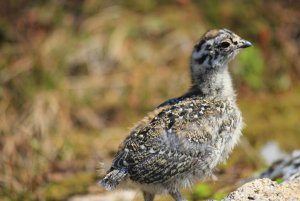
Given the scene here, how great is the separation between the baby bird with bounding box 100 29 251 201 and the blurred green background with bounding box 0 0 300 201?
1753 mm

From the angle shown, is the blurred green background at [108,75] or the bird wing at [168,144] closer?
the bird wing at [168,144]

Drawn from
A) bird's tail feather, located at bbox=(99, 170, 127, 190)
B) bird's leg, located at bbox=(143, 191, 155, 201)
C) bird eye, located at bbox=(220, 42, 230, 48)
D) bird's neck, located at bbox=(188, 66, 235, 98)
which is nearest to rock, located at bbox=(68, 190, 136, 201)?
bird's leg, located at bbox=(143, 191, 155, 201)

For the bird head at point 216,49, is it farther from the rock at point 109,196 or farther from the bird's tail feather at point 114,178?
the rock at point 109,196

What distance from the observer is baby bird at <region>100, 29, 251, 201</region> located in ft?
17.6

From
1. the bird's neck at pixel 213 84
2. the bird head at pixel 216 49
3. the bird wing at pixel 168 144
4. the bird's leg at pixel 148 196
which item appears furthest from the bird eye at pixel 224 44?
the bird's leg at pixel 148 196

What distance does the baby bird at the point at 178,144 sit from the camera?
5.36 meters

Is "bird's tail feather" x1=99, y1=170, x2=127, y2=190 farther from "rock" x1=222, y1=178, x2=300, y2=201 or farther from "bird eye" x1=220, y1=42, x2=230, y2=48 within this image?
"bird eye" x1=220, y1=42, x2=230, y2=48

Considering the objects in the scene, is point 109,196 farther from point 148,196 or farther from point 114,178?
point 114,178

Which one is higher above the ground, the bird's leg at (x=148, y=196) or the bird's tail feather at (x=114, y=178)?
the bird's tail feather at (x=114, y=178)

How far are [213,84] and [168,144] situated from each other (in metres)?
0.73

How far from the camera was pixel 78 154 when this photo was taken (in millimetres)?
8266

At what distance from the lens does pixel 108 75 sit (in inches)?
375

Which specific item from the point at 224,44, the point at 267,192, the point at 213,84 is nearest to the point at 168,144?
the point at 213,84

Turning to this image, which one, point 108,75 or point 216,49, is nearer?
point 216,49
